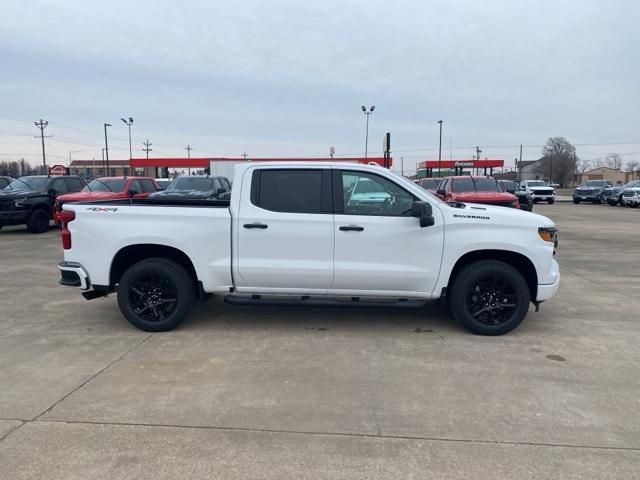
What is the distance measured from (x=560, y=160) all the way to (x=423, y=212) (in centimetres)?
11314

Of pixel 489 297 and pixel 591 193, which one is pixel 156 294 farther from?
pixel 591 193

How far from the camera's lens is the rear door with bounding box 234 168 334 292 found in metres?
5.15

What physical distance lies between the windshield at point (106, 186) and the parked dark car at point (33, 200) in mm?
1415

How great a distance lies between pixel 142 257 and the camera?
5.57 m

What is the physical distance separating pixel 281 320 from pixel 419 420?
8.71 feet

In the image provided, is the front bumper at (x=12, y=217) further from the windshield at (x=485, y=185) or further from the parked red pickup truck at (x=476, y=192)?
the windshield at (x=485, y=185)

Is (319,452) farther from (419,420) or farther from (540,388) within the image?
(540,388)

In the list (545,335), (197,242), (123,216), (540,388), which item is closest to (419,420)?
(540,388)

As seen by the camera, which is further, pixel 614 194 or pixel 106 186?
pixel 614 194

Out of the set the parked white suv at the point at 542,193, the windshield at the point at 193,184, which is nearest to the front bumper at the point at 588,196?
the parked white suv at the point at 542,193

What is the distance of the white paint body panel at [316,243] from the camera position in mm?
5109

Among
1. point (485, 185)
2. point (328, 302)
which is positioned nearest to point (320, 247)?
point (328, 302)

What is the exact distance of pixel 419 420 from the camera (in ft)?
11.6

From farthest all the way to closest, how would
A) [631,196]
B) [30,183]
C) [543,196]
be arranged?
1. [543,196]
2. [631,196]
3. [30,183]
